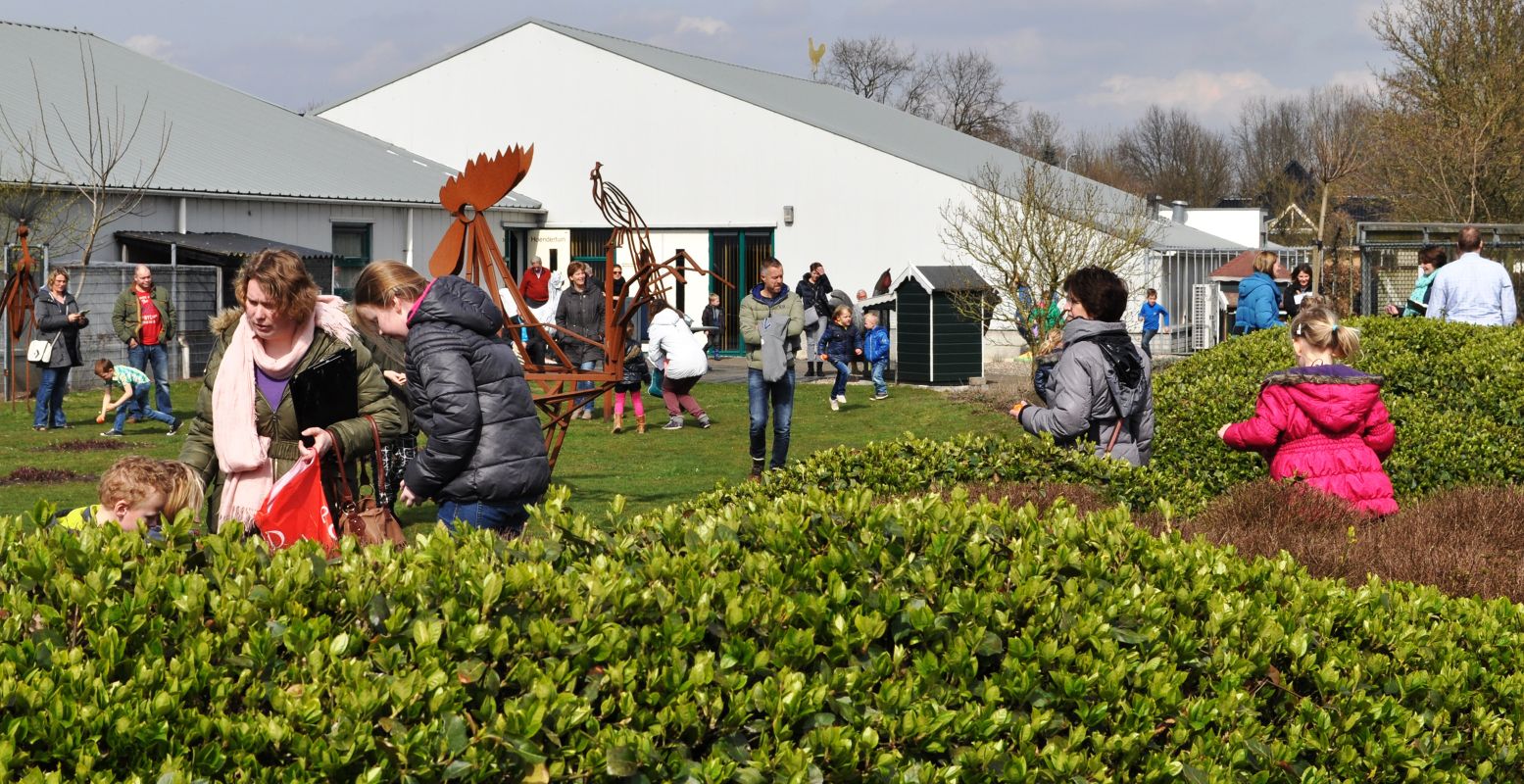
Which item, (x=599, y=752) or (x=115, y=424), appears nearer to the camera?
(x=599, y=752)

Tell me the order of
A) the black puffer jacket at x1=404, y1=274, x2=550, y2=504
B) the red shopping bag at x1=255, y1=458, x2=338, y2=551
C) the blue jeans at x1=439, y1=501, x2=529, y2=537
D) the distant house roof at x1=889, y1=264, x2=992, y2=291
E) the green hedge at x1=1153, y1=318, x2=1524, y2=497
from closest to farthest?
1. the red shopping bag at x1=255, y1=458, x2=338, y2=551
2. the black puffer jacket at x1=404, y1=274, x2=550, y2=504
3. the blue jeans at x1=439, y1=501, x2=529, y2=537
4. the green hedge at x1=1153, y1=318, x2=1524, y2=497
5. the distant house roof at x1=889, y1=264, x2=992, y2=291

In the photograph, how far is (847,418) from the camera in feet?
64.5

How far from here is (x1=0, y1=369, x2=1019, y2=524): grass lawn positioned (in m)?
12.6

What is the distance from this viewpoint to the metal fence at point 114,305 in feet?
72.7

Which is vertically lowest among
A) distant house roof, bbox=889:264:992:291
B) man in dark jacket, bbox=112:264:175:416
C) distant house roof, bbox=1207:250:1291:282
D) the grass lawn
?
the grass lawn

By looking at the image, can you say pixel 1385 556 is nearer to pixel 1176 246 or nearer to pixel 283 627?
pixel 283 627

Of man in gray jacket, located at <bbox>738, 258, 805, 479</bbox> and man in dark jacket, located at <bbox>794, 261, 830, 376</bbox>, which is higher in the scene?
man in dark jacket, located at <bbox>794, 261, 830, 376</bbox>

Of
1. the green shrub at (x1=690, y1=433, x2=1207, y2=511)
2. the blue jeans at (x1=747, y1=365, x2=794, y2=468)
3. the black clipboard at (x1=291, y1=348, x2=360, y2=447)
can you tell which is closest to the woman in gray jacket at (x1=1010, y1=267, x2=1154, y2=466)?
the green shrub at (x1=690, y1=433, x2=1207, y2=511)

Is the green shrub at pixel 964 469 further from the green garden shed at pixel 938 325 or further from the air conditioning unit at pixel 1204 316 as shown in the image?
the air conditioning unit at pixel 1204 316

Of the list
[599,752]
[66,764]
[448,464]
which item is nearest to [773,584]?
[599,752]

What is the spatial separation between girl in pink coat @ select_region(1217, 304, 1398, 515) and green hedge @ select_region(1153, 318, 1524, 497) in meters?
1.66

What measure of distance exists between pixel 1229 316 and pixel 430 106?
→ 61.6 ft

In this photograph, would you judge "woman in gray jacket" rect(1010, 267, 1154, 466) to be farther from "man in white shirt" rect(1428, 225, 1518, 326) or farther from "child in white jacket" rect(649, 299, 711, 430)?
"child in white jacket" rect(649, 299, 711, 430)

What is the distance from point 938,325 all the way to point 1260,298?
7.88 meters
